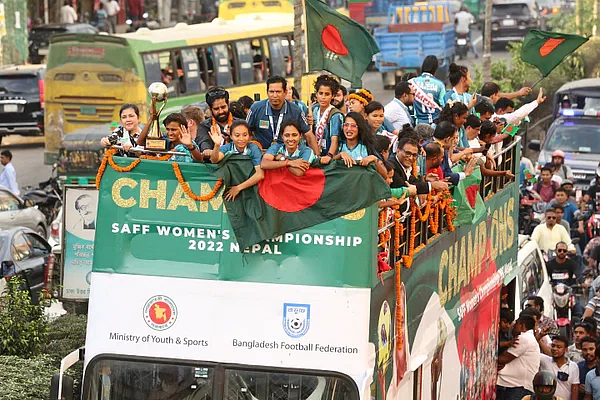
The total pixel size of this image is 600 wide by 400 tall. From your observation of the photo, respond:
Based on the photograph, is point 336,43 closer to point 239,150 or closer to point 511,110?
point 239,150

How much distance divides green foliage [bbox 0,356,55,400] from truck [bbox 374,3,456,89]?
3137cm

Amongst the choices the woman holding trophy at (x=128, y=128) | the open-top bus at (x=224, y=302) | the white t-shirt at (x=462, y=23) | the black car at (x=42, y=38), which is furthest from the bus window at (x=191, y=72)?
the white t-shirt at (x=462, y=23)

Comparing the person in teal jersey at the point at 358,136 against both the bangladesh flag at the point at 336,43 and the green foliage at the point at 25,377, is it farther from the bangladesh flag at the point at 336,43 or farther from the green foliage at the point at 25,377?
the green foliage at the point at 25,377

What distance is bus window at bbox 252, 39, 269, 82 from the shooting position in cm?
3116

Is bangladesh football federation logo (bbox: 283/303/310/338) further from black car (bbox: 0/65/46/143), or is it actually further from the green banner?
black car (bbox: 0/65/46/143)

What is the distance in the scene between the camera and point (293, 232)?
27.3 ft

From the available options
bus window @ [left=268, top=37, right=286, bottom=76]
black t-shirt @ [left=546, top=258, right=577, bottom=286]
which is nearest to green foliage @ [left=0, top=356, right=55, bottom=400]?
black t-shirt @ [left=546, top=258, right=577, bottom=286]

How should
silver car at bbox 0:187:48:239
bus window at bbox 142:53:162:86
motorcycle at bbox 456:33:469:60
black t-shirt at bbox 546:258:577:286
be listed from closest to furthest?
black t-shirt at bbox 546:258:577:286 → silver car at bbox 0:187:48:239 → bus window at bbox 142:53:162:86 → motorcycle at bbox 456:33:469:60

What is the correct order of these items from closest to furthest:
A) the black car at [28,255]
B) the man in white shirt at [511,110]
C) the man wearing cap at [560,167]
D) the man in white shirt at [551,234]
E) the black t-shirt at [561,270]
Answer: the man in white shirt at [511,110]
the black car at [28,255]
the black t-shirt at [561,270]
the man in white shirt at [551,234]
the man wearing cap at [560,167]

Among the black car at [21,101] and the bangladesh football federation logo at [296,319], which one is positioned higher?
the bangladesh football federation logo at [296,319]

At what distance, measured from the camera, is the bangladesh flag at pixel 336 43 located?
10.7 metres

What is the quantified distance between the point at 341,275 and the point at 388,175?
4.02 feet

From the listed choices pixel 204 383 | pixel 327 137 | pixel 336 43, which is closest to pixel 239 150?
pixel 327 137

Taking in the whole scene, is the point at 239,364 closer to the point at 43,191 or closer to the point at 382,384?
the point at 382,384
